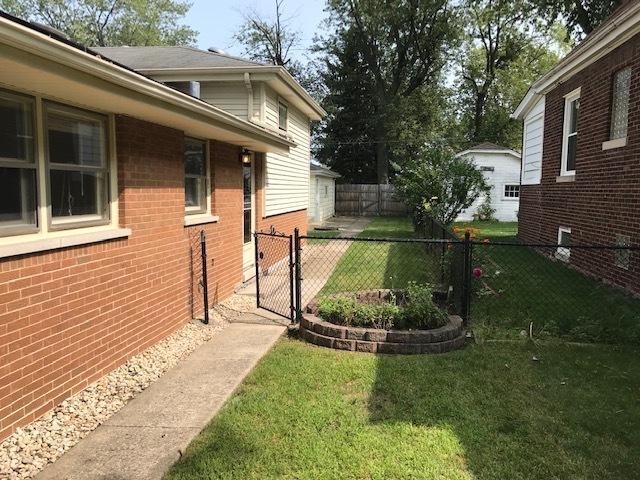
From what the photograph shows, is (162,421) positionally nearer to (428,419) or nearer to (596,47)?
(428,419)

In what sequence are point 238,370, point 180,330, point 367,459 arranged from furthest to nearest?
point 180,330 < point 238,370 < point 367,459

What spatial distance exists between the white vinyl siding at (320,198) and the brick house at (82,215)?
16.5m

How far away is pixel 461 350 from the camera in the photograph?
5254 millimetres

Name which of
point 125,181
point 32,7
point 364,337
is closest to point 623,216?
point 364,337

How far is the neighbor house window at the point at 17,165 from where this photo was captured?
3307 mm

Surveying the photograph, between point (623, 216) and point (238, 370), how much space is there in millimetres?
6302

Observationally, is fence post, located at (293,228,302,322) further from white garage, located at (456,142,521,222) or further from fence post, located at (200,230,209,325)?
white garage, located at (456,142,521,222)

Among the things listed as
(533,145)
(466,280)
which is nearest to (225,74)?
(466,280)

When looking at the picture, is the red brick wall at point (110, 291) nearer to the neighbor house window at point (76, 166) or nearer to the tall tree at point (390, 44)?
the neighbor house window at point (76, 166)

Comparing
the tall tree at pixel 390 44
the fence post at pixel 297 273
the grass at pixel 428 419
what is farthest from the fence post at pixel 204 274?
the tall tree at pixel 390 44

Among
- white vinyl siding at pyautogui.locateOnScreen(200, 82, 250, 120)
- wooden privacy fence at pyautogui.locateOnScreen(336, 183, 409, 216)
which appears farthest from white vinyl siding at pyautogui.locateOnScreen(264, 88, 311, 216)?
wooden privacy fence at pyautogui.locateOnScreen(336, 183, 409, 216)

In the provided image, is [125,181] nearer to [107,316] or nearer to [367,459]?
[107,316]

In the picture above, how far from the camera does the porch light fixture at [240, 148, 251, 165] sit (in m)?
8.53

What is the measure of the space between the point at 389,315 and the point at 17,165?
3.85 meters
